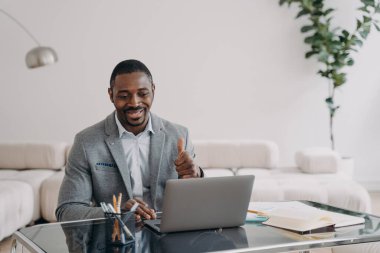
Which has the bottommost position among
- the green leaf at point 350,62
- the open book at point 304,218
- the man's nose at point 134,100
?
the open book at point 304,218

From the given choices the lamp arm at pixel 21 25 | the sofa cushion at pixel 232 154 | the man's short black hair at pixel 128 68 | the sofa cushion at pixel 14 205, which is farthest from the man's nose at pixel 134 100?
the lamp arm at pixel 21 25

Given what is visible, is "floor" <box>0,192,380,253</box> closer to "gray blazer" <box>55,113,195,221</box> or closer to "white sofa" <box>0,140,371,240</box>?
"white sofa" <box>0,140,371,240</box>

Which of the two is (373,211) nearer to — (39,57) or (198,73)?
(198,73)

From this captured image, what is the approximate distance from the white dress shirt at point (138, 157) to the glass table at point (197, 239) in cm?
41

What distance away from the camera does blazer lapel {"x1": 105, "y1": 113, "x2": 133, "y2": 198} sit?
2109mm

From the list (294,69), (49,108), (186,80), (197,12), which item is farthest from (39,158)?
(294,69)

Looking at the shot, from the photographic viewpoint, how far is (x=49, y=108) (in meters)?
5.56

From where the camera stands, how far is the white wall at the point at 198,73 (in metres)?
5.52

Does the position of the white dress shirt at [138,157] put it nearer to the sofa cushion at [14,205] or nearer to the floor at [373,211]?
the sofa cushion at [14,205]

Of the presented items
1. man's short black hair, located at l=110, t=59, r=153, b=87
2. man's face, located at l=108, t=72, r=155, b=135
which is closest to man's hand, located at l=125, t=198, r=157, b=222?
man's face, located at l=108, t=72, r=155, b=135

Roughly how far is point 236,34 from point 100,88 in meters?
1.50

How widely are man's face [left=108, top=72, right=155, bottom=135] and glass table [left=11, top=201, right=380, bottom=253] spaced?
0.51m

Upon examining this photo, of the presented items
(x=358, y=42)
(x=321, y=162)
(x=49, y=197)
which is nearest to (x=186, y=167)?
(x=49, y=197)

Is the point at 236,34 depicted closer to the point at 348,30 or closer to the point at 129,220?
the point at 348,30
